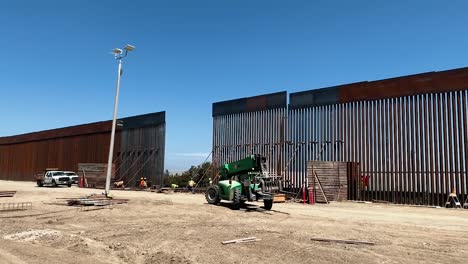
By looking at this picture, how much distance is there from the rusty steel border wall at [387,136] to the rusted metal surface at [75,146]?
52.7ft

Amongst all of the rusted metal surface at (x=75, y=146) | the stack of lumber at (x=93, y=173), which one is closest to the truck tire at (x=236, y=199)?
the rusted metal surface at (x=75, y=146)

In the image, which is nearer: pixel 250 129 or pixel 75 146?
pixel 250 129

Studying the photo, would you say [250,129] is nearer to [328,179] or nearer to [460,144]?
[328,179]

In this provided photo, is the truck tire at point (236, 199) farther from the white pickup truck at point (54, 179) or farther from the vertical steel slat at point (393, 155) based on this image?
the white pickup truck at point (54, 179)

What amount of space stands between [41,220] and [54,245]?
5322 mm

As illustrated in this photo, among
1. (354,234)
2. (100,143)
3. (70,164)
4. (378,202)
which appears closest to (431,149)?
(378,202)

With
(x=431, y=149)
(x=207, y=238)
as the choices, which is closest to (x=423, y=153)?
(x=431, y=149)

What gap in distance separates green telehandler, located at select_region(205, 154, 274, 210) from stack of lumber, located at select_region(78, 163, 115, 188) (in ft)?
97.9

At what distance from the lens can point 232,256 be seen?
9898mm

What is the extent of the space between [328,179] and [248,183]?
10.00 meters

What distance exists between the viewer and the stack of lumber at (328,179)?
2852 centimetres

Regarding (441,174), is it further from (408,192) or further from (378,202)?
(378,202)

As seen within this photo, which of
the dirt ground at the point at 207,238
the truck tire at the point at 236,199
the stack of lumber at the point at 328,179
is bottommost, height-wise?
the dirt ground at the point at 207,238

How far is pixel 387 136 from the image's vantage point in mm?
28766
